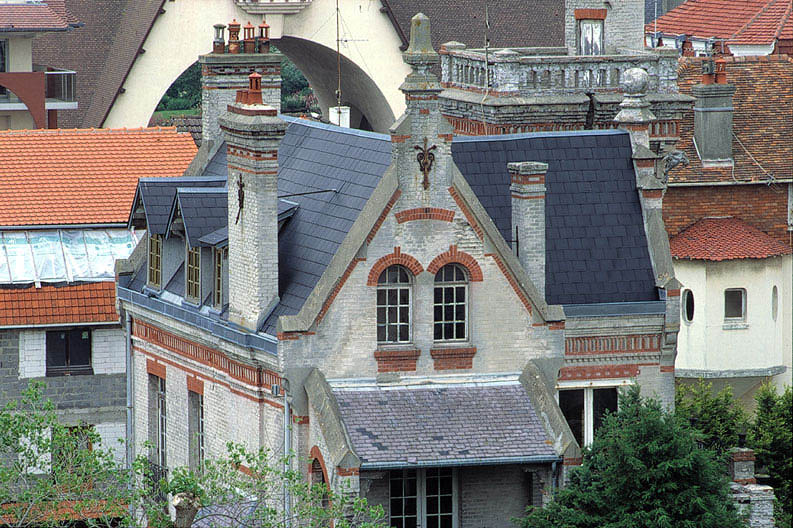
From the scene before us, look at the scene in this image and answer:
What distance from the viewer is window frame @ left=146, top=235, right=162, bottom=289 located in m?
49.2

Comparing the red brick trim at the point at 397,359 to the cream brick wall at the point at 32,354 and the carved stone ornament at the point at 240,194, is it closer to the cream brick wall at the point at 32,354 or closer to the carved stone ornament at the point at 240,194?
the carved stone ornament at the point at 240,194

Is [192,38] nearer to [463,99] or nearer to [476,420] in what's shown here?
[463,99]

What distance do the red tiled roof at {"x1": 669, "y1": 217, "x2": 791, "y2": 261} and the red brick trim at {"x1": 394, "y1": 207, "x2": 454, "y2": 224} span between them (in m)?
22.1

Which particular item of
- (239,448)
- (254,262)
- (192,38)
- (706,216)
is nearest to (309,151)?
(254,262)

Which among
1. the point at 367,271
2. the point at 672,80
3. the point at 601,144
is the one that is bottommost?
the point at 367,271

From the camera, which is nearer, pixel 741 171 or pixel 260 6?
pixel 741 171

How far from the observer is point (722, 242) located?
6462 centimetres

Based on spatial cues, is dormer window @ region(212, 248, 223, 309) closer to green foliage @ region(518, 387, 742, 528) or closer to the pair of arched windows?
the pair of arched windows

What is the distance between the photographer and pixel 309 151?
48500 millimetres

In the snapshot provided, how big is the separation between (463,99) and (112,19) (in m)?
44.2

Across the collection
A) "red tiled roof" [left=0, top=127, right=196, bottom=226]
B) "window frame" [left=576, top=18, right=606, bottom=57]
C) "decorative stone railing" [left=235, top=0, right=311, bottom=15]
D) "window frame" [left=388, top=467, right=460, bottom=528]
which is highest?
"decorative stone railing" [left=235, top=0, right=311, bottom=15]

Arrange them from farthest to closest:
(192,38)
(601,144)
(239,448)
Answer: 1. (192,38)
2. (601,144)
3. (239,448)

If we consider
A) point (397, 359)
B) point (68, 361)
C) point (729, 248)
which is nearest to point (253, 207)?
point (397, 359)

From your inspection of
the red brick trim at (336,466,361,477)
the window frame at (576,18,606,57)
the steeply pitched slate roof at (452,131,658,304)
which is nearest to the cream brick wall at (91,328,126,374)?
the window frame at (576,18,606,57)
